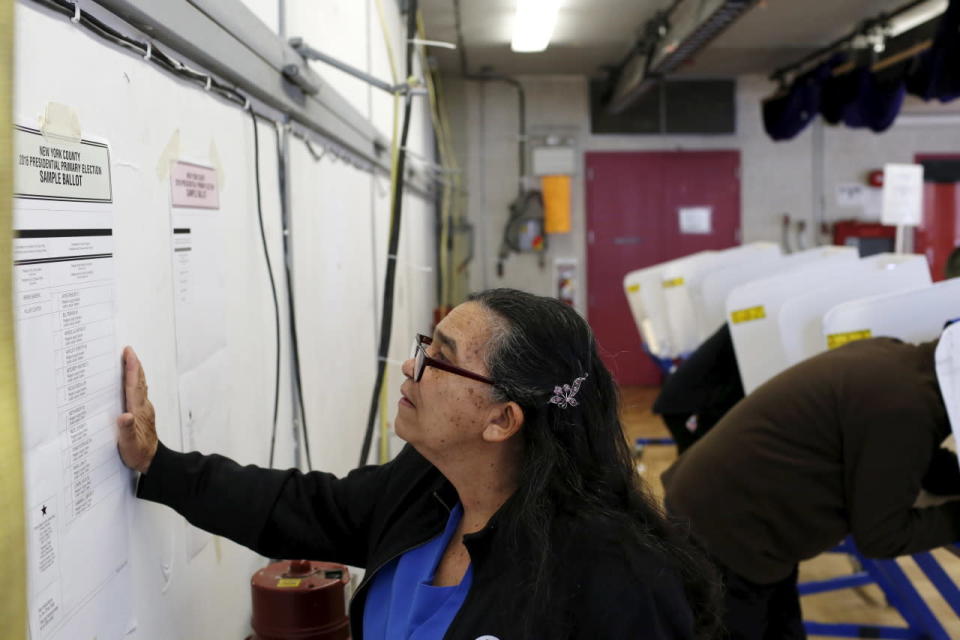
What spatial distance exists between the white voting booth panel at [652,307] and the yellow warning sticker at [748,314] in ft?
5.63

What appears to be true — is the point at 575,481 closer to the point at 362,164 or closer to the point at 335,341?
the point at 335,341

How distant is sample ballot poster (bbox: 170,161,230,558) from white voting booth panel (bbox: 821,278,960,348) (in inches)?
71.3

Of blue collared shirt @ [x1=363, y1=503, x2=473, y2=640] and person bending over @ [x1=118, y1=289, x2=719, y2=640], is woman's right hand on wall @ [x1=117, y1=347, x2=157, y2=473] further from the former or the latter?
blue collared shirt @ [x1=363, y1=503, x2=473, y2=640]

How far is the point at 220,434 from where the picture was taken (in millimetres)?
1498

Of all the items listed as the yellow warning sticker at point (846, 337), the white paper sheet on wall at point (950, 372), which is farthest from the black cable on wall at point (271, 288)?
the yellow warning sticker at point (846, 337)

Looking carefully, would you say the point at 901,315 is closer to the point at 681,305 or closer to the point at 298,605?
the point at 298,605

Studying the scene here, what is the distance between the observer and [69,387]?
934 mm

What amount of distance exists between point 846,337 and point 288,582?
179 cm

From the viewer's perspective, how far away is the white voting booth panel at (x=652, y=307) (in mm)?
5266

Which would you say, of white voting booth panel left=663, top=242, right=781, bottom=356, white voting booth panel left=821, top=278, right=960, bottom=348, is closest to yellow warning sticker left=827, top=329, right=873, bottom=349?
white voting booth panel left=821, top=278, right=960, bottom=348

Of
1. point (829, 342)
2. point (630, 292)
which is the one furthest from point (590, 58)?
point (829, 342)

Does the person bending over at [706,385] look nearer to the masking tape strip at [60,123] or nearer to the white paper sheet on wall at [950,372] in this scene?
the white paper sheet on wall at [950,372]

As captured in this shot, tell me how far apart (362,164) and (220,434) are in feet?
5.69

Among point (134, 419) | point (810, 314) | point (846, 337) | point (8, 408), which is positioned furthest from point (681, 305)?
point (8, 408)
